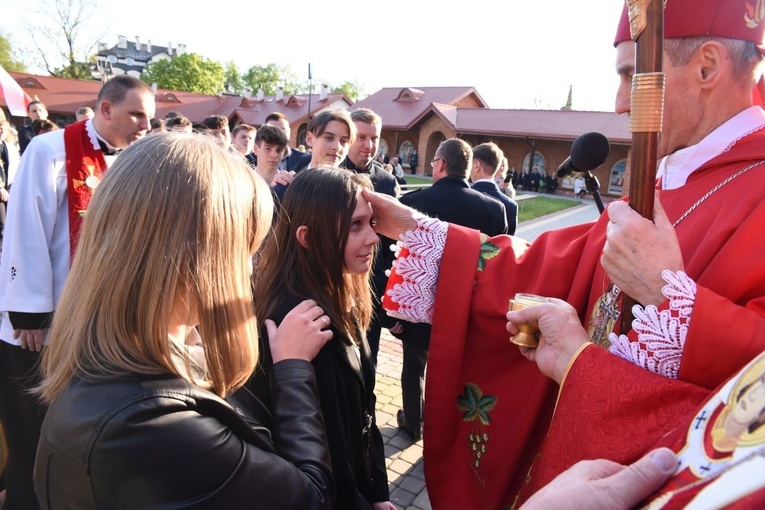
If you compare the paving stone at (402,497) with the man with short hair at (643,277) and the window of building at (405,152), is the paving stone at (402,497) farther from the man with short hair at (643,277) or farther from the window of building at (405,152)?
the window of building at (405,152)

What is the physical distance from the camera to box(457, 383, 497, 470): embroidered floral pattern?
1774mm

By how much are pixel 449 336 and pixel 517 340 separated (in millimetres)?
415

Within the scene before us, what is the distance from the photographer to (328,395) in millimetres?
1598

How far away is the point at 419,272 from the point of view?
1.93m

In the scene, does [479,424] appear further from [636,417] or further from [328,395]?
[636,417]

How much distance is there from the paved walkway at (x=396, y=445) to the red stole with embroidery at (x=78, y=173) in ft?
7.95

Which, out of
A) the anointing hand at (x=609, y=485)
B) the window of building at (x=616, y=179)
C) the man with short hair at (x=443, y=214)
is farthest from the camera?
the window of building at (x=616, y=179)

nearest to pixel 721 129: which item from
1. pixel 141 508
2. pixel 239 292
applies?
pixel 239 292

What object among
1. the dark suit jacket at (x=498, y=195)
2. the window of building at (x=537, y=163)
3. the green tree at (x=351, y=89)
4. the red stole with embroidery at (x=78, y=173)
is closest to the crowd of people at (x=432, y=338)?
the red stole with embroidery at (x=78, y=173)

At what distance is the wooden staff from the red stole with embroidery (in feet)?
8.66

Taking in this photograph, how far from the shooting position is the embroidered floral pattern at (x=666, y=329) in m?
1.10

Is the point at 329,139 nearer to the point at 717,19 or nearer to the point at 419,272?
the point at 419,272

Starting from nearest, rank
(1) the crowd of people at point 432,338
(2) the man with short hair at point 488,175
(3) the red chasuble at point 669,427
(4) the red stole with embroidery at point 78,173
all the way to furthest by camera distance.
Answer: (3) the red chasuble at point 669,427 → (1) the crowd of people at point 432,338 → (4) the red stole with embroidery at point 78,173 → (2) the man with short hair at point 488,175

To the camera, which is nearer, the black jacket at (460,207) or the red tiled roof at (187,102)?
the black jacket at (460,207)
